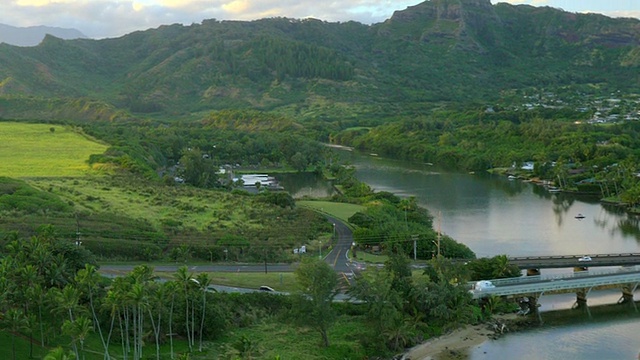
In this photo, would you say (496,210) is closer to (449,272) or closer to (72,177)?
(449,272)

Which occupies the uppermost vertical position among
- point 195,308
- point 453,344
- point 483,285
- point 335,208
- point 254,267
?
point 195,308

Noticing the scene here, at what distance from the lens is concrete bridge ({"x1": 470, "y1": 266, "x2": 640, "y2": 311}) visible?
144 ft

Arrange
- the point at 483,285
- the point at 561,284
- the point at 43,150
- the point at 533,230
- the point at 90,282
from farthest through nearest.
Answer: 1. the point at 43,150
2. the point at 533,230
3. the point at 561,284
4. the point at 483,285
5. the point at 90,282

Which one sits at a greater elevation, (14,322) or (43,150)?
(43,150)

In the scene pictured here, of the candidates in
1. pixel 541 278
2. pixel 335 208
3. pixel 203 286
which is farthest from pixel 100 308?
pixel 335 208

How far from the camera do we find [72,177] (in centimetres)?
7394

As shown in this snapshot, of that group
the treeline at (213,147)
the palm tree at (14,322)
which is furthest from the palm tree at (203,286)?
the treeline at (213,147)

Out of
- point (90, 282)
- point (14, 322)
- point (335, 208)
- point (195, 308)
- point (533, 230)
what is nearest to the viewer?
point (14, 322)

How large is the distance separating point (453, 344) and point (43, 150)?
69.1 metres

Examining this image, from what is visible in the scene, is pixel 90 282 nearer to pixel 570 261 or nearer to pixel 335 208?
pixel 570 261

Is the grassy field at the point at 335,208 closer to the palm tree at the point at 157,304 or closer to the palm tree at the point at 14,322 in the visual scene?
the palm tree at the point at 157,304

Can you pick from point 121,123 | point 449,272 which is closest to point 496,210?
point 449,272

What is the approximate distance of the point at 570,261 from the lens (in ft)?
165

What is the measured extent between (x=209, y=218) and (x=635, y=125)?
95.5 m
